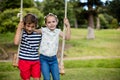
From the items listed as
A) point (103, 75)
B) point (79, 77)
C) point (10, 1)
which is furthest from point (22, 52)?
point (10, 1)

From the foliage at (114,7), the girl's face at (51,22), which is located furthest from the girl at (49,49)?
the foliage at (114,7)

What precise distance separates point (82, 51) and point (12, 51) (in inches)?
160

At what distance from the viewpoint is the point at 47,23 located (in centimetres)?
549

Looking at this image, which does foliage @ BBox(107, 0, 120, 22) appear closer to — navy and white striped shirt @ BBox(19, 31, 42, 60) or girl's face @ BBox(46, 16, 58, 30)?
girl's face @ BBox(46, 16, 58, 30)

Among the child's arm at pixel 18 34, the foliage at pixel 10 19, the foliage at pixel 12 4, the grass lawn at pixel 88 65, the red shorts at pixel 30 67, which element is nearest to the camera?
the child's arm at pixel 18 34

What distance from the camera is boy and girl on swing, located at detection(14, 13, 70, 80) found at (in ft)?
17.6

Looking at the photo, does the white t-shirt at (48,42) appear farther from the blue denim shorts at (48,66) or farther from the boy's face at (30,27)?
the boy's face at (30,27)

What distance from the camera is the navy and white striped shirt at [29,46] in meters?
5.36

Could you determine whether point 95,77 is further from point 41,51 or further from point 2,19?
point 2,19

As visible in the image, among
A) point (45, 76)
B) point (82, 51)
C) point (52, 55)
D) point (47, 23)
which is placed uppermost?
point (47, 23)

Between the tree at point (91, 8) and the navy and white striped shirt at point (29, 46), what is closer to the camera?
the navy and white striped shirt at point (29, 46)

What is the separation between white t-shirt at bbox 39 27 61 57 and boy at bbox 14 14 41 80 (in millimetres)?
87

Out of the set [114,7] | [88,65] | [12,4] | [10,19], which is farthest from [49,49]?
[114,7]

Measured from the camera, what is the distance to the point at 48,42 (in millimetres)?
5418
